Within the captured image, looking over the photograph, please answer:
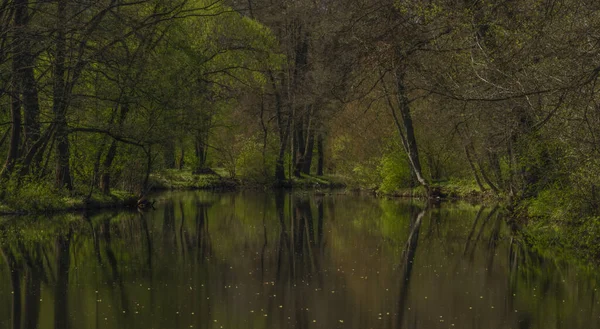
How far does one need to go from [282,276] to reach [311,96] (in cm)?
2107

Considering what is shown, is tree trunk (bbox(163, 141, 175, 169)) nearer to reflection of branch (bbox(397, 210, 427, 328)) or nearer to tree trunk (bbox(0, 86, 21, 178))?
tree trunk (bbox(0, 86, 21, 178))

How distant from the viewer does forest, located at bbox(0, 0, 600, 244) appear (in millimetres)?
12695

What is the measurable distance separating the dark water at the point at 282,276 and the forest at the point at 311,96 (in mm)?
2305

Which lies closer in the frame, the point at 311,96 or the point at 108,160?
the point at 108,160

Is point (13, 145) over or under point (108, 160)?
over

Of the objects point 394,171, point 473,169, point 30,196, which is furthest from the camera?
point 394,171

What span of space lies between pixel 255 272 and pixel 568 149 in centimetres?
610

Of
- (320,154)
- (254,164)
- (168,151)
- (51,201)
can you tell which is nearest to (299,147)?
(320,154)

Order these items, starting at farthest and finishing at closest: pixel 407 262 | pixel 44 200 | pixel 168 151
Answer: pixel 168 151 → pixel 44 200 → pixel 407 262

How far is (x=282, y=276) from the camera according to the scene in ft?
40.5

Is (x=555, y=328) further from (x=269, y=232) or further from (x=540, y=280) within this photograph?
(x=269, y=232)

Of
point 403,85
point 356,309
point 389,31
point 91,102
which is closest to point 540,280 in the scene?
point 356,309

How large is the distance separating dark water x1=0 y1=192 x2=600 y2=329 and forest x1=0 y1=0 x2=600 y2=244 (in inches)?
90.7

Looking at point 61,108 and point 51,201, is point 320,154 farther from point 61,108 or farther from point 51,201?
point 61,108
